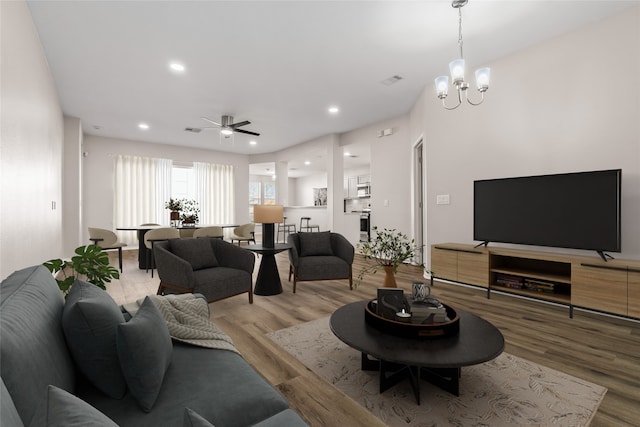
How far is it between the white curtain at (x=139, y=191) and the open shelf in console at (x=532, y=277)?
7971 mm

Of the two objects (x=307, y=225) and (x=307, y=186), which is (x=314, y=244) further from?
(x=307, y=186)

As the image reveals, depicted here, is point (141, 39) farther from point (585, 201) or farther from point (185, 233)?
point (585, 201)

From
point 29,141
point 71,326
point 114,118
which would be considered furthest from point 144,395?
point 114,118

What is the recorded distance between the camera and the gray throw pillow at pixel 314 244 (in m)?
4.28

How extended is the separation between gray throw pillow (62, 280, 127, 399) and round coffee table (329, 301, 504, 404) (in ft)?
3.68

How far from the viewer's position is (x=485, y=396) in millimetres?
1789

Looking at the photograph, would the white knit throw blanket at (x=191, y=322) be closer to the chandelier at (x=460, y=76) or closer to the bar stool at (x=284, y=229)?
the chandelier at (x=460, y=76)

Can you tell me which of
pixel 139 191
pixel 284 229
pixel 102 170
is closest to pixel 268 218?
pixel 284 229

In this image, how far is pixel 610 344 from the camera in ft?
7.91

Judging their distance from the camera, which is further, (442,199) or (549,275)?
(442,199)

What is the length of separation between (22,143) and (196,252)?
1727 millimetres

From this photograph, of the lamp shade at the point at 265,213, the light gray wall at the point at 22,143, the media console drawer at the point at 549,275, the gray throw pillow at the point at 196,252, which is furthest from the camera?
the lamp shade at the point at 265,213

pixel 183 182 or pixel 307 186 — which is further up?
pixel 307 186

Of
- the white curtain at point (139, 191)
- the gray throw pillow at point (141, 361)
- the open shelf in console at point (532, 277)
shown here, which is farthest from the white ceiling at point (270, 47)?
the gray throw pillow at point (141, 361)
